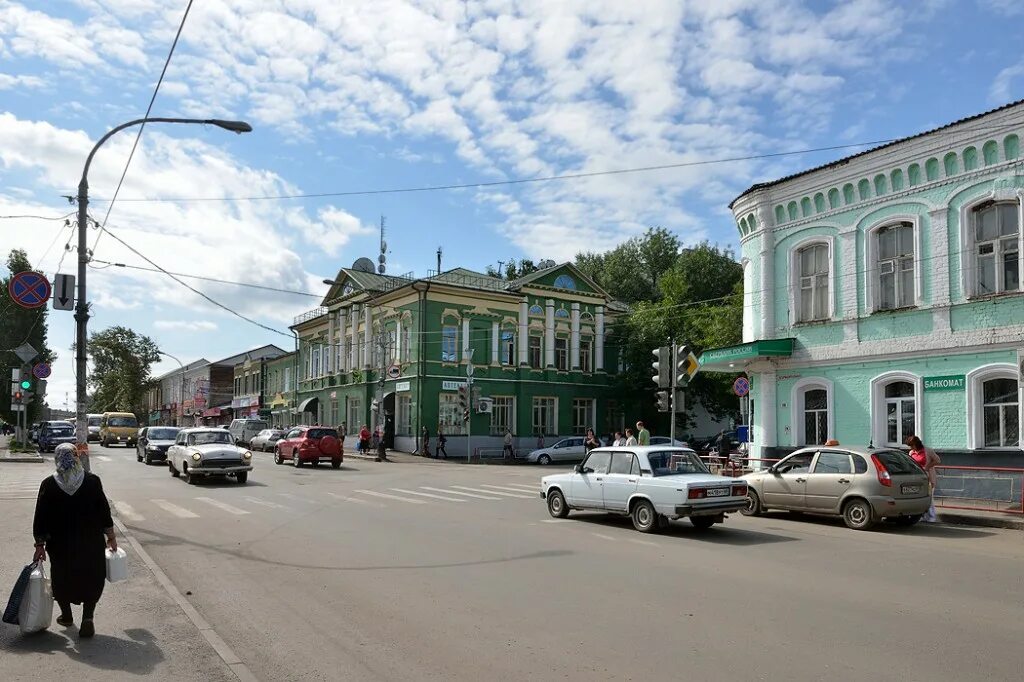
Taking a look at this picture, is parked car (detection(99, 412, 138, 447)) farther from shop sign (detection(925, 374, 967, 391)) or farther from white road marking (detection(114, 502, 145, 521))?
shop sign (detection(925, 374, 967, 391))

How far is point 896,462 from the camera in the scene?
48.7 ft

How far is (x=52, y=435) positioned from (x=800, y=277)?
1549 inches

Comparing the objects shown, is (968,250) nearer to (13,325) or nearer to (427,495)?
(427,495)

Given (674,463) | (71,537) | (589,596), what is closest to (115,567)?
(71,537)

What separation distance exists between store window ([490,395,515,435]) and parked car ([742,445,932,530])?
3051cm

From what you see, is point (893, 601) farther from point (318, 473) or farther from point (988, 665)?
point (318, 473)

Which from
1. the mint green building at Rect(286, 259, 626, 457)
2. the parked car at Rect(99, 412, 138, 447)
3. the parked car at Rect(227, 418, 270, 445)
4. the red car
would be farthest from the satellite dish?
the red car

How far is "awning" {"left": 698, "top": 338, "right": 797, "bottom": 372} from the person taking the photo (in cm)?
2312

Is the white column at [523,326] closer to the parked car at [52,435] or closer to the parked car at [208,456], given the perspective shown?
the parked car at [208,456]

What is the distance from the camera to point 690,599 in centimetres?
838

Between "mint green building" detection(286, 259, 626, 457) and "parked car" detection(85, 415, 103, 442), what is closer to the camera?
"mint green building" detection(286, 259, 626, 457)

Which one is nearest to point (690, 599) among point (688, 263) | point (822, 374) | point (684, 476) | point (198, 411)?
point (684, 476)

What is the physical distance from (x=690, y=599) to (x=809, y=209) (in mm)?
17264

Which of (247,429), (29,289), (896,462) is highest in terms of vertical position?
(29,289)
